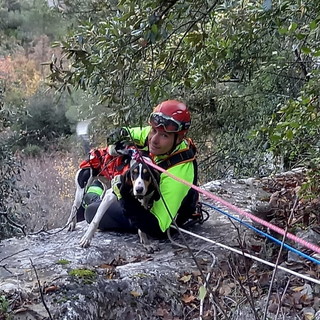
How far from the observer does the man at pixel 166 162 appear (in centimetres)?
422

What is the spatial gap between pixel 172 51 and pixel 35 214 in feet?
31.3

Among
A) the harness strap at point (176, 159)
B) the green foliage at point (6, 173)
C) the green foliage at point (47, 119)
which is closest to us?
the harness strap at point (176, 159)

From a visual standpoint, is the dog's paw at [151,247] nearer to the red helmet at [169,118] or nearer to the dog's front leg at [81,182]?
the dog's front leg at [81,182]

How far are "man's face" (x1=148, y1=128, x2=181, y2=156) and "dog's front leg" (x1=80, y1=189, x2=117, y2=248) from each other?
0.47 meters

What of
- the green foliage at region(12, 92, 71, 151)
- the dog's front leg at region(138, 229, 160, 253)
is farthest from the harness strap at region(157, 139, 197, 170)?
the green foliage at region(12, 92, 71, 151)

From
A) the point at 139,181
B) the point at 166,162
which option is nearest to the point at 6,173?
the point at 166,162

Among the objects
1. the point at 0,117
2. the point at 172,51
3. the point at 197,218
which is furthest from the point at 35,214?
the point at 172,51

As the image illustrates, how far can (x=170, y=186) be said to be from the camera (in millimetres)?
4191

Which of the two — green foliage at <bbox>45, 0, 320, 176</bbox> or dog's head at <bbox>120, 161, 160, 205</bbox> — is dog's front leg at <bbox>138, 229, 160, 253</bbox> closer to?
dog's head at <bbox>120, 161, 160, 205</bbox>

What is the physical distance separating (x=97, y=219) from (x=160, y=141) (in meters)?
0.73

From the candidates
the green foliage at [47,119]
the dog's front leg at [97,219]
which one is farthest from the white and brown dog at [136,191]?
the green foliage at [47,119]

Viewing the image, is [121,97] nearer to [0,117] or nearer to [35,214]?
[0,117]

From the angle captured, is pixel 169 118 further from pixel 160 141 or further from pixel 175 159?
pixel 175 159

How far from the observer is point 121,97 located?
321 cm
